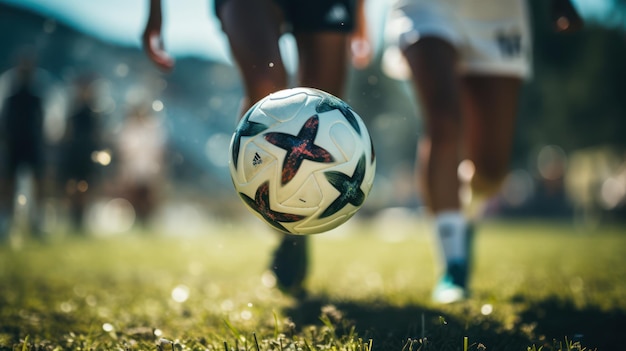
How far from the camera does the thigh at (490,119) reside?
11.7ft

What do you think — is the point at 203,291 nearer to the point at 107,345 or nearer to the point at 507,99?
the point at 107,345

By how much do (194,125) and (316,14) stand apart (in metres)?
2.30

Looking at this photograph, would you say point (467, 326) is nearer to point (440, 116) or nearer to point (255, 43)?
point (440, 116)

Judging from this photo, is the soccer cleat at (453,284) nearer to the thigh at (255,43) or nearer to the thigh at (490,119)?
the thigh at (490,119)

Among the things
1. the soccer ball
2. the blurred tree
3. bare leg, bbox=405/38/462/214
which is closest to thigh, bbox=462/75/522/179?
bare leg, bbox=405/38/462/214

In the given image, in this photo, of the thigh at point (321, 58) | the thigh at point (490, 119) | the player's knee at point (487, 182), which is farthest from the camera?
the player's knee at point (487, 182)

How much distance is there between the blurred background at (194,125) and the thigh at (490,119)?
0.42 m

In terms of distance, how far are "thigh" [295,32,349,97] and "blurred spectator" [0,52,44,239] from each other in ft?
19.8

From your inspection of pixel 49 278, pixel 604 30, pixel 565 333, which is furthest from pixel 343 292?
pixel 604 30

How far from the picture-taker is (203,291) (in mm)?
3402

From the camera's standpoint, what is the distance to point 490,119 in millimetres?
3615

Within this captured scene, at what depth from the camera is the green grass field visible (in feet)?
6.61

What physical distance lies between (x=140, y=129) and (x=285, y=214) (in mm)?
10160

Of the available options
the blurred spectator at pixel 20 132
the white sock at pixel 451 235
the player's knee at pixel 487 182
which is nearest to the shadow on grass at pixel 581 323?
the white sock at pixel 451 235
